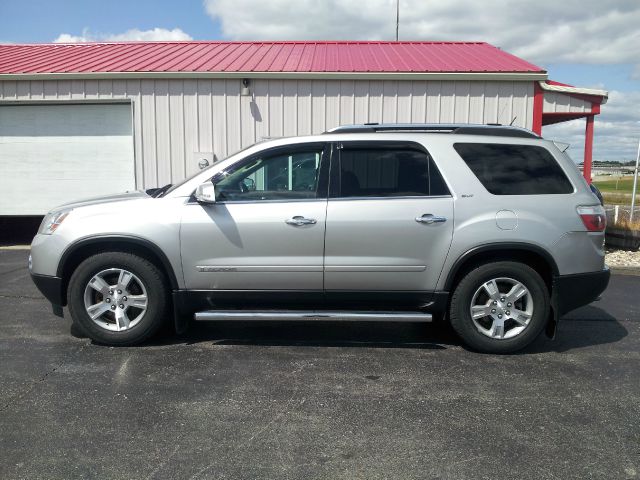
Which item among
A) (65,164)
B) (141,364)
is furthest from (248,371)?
(65,164)

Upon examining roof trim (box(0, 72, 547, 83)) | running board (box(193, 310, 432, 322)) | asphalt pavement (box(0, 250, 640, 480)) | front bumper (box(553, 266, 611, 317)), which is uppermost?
roof trim (box(0, 72, 547, 83))

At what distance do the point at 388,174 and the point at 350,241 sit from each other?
670 millimetres

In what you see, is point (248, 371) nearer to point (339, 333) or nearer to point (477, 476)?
point (339, 333)

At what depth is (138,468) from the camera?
2.84m

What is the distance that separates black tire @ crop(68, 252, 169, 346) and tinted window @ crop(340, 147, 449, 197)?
1.76 m

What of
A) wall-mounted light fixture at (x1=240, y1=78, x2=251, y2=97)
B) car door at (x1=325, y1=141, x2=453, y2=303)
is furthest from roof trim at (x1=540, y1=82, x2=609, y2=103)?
car door at (x1=325, y1=141, x2=453, y2=303)

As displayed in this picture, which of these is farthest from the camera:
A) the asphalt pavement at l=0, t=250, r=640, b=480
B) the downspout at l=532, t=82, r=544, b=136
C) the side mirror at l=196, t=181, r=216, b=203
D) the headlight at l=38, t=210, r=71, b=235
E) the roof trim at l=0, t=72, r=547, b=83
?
the downspout at l=532, t=82, r=544, b=136

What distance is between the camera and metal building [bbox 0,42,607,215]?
32.0 feet

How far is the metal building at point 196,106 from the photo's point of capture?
9750 mm

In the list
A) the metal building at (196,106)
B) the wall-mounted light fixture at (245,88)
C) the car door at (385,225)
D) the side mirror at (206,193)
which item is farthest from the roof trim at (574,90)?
the side mirror at (206,193)

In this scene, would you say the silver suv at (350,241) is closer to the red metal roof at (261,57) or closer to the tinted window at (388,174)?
the tinted window at (388,174)

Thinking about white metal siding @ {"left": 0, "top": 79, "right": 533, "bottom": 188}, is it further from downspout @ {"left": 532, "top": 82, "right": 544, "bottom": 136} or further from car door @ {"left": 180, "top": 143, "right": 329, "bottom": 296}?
car door @ {"left": 180, "top": 143, "right": 329, "bottom": 296}

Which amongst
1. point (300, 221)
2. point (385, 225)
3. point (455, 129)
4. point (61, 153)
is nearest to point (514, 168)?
point (455, 129)

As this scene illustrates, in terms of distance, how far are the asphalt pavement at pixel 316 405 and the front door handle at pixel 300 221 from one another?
3.71 feet
